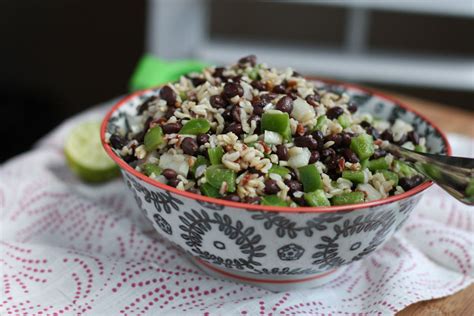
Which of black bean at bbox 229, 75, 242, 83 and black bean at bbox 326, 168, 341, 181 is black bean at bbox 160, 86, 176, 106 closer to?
black bean at bbox 229, 75, 242, 83

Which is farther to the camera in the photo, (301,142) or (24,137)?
(24,137)

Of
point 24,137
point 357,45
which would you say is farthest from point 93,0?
point 357,45

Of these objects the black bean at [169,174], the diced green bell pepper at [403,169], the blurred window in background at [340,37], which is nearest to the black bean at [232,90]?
the black bean at [169,174]

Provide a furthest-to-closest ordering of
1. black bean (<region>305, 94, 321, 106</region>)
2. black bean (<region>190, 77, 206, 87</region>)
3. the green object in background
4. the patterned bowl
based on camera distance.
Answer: the green object in background, black bean (<region>190, 77, 206, 87</region>), black bean (<region>305, 94, 321, 106</region>), the patterned bowl

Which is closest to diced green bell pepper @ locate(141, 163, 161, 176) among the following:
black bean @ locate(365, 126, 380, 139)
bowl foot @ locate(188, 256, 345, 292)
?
bowl foot @ locate(188, 256, 345, 292)

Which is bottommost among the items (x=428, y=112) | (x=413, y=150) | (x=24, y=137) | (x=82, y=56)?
(x=24, y=137)

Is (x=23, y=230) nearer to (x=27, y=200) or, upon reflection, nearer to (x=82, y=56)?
(x=27, y=200)

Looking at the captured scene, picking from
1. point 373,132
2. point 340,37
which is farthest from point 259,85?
point 340,37

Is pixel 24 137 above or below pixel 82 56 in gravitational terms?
below

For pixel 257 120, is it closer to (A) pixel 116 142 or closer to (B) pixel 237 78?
(B) pixel 237 78
